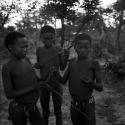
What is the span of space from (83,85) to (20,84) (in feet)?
2.57

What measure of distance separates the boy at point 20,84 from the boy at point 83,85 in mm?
496

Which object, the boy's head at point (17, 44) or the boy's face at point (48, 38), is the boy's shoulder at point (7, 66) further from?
the boy's face at point (48, 38)

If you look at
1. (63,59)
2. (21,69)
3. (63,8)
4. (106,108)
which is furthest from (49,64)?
(63,8)

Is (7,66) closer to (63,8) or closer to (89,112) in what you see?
(89,112)

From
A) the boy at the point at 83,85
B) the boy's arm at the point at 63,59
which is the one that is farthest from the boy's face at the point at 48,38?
the boy at the point at 83,85

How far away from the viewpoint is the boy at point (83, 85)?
9.43 feet

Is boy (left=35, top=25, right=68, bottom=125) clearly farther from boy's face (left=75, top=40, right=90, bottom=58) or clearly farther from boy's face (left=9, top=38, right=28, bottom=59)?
boy's face (left=9, top=38, right=28, bottom=59)

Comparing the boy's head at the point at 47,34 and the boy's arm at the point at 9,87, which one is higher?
the boy's head at the point at 47,34

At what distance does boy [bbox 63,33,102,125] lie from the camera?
288 centimetres

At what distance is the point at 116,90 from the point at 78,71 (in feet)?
15.3

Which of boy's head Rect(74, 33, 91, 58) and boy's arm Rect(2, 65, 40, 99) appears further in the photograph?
boy's head Rect(74, 33, 91, 58)

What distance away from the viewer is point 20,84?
2.62m

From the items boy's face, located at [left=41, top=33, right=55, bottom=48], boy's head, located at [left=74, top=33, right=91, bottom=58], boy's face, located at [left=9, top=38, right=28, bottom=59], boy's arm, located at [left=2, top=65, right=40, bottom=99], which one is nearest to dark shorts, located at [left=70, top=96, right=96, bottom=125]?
boy's head, located at [left=74, top=33, right=91, bottom=58]

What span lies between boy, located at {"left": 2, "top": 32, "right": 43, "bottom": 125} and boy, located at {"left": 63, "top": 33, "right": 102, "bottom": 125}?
1.63ft
